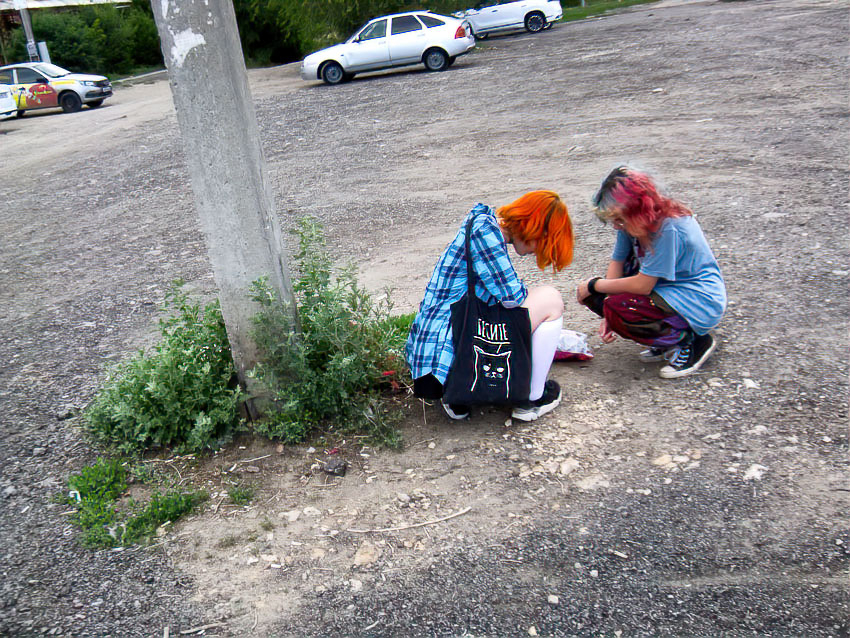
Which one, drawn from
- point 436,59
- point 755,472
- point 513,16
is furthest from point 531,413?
point 513,16

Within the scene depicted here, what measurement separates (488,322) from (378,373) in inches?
27.2

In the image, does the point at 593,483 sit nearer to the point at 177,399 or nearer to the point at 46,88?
the point at 177,399

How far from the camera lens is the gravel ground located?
8.68ft

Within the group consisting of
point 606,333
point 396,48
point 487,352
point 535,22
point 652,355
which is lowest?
point 652,355

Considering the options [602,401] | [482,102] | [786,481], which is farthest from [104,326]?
[482,102]

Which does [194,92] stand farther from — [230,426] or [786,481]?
[786,481]

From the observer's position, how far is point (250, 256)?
3414 mm

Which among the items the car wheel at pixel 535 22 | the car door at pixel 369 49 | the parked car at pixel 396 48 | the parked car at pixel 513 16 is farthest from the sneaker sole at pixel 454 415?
the car wheel at pixel 535 22

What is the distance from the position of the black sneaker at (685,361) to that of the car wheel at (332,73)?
53.7 feet

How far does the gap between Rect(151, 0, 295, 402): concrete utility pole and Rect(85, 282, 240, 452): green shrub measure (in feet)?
0.72

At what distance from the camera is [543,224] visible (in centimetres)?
343

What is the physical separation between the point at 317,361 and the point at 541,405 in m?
1.10

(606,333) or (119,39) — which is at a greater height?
(119,39)

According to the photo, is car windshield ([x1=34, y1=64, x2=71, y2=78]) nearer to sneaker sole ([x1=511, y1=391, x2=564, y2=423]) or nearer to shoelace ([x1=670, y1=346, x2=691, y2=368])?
sneaker sole ([x1=511, y1=391, x2=564, y2=423])
